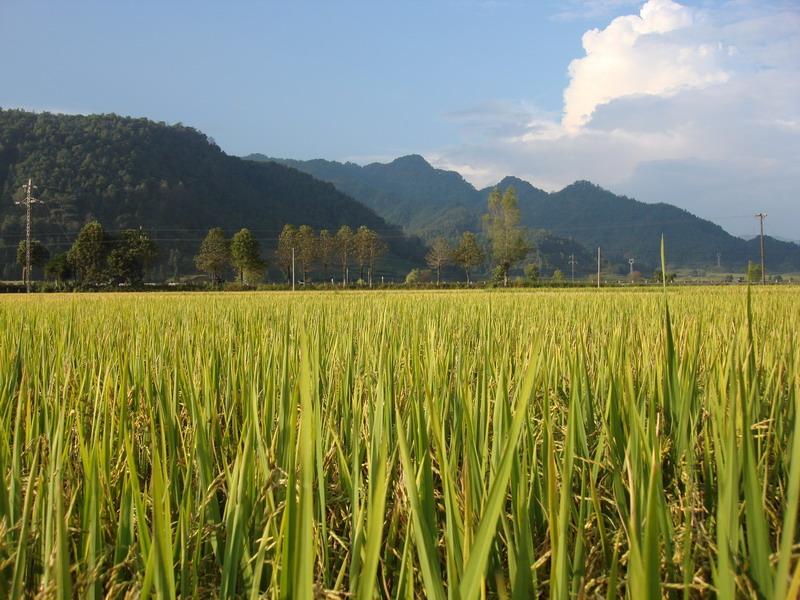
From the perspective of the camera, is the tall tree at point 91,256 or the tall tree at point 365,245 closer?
the tall tree at point 91,256

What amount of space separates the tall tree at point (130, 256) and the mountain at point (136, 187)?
15.9 meters

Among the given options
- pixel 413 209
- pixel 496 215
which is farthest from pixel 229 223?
pixel 413 209

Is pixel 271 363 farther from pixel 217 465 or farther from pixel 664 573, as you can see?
pixel 664 573

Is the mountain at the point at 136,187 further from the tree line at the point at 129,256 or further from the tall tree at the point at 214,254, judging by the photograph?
the tall tree at the point at 214,254

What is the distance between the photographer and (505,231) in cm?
5116

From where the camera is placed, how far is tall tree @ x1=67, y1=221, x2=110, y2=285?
165 ft

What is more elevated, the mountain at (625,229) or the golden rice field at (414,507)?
the mountain at (625,229)

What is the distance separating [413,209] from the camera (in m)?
194

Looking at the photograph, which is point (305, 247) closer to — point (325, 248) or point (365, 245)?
point (325, 248)

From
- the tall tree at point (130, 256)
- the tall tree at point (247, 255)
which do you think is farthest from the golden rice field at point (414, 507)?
the tall tree at point (130, 256)

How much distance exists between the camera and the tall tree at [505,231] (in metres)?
50.3

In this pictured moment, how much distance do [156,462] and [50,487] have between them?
25 cm

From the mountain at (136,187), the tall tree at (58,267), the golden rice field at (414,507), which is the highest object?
the mountain at (136,187)

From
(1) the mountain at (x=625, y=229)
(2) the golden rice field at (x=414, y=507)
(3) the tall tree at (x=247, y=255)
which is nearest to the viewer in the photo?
(2) the golden rice field at (x=414, y=507)
